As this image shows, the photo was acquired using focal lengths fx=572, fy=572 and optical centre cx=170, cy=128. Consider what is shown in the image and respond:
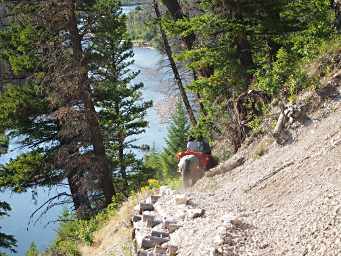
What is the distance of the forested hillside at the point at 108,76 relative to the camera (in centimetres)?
1255

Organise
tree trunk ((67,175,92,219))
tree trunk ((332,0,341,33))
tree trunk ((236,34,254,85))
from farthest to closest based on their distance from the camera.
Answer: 1. tree trunk ((67,175,92,219))
2. tree trunk ((236,34,254,85))
3. tree trunk ((332,0,341,33))

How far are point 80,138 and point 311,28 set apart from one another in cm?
874

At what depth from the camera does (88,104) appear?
666 inches

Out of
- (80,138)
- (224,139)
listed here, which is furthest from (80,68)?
(224,139)

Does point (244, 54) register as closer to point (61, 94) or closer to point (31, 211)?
point (61, 94)

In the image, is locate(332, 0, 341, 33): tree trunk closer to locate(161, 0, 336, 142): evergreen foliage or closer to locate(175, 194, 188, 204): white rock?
locate(161, 0, 336, 142): evergreen foliage

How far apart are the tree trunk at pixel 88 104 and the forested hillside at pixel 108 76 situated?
0.12 feet

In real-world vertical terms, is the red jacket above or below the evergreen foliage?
below

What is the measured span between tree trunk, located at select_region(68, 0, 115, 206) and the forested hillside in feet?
0.12

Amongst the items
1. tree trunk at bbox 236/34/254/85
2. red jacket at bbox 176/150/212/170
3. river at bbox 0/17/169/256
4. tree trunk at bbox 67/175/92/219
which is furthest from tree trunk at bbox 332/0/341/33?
river at bbox 0/17/169/256

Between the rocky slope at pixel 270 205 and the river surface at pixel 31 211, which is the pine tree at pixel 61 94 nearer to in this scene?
the river surface at pixel 31 211

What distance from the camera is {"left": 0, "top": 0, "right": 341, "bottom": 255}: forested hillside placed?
12551 mm

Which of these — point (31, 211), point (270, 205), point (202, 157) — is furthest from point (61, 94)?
point (31, 211)

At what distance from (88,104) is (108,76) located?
2.36 m
